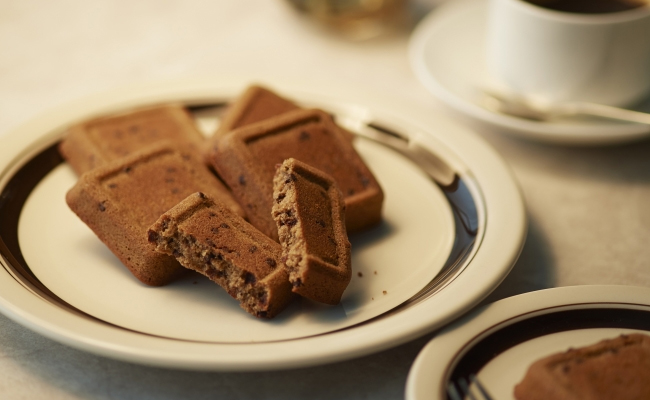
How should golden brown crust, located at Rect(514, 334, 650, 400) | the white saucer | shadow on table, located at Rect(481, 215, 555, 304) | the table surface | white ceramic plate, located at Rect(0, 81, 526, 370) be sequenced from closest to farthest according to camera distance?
golden brown crust, located at Rect(514, 334, 650, 400) → white ceramic plate, located at Rect(0, 81, 526, 370) → the table surface → shadow on table, located at Rect(481, 215, 555, 304) → the white saucer

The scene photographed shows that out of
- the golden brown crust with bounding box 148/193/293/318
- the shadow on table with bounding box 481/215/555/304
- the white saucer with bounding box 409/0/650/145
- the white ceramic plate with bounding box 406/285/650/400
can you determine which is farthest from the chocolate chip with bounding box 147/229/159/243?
the white saucer with bounding box 409/0/650/145

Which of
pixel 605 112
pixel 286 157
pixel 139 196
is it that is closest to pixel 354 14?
pixel 605 112

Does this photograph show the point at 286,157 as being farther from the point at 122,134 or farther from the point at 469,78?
the point at 469,78

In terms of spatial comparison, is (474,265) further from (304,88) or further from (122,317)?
(304,88)

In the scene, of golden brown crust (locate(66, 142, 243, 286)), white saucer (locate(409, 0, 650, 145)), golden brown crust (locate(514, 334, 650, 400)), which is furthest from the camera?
white saucer (locate(409, 0, 650, 145))

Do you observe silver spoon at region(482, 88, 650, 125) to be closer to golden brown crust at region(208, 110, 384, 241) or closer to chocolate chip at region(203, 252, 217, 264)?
golden brown crust at region(208, 110, 384, 241)

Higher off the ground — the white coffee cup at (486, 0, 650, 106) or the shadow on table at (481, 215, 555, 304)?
the white coffee cup at (486, 0, 650, 106)
